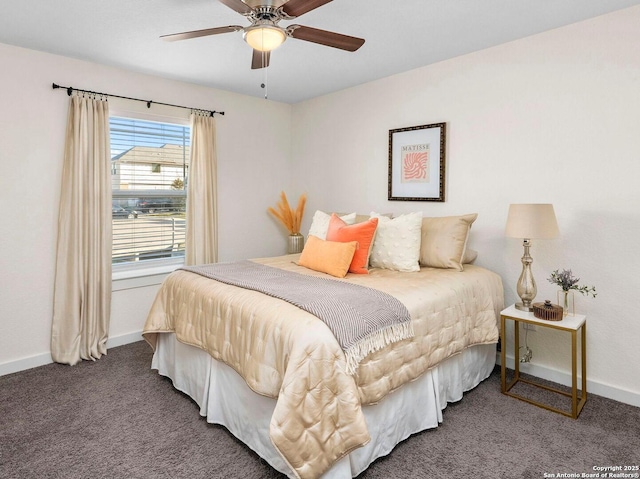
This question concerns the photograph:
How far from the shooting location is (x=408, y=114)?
358 cm

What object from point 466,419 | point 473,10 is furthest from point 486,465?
point 473,10

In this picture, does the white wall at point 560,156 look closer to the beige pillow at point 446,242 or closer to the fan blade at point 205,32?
the beige pillow at point 446,242

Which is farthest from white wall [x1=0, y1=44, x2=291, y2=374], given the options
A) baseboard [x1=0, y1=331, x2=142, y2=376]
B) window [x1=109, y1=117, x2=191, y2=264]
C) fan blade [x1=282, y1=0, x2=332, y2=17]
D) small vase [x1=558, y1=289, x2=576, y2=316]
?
small vase [x1=558, y1=289, x2=576, y2=316]

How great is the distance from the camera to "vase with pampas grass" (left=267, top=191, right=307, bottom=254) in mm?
4566

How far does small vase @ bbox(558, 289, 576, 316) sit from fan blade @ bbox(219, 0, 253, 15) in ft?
8.34

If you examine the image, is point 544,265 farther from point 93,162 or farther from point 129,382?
point 93,162

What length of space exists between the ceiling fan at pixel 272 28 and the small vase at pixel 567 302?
212 cm

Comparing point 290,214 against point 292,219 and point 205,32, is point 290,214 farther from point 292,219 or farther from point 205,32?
point 205,32

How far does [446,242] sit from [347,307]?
1301mm

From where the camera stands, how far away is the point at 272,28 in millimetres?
1984

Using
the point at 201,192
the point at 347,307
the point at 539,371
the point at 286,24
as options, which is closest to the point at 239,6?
the point at 286,24

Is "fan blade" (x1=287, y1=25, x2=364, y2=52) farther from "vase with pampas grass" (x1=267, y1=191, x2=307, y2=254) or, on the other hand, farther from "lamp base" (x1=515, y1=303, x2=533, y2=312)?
"vase with pampas grass" (x1=267, y1=191, x2=307, y2=254)

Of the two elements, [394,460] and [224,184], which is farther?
[224,184]

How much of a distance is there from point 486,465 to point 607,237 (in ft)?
5.42
